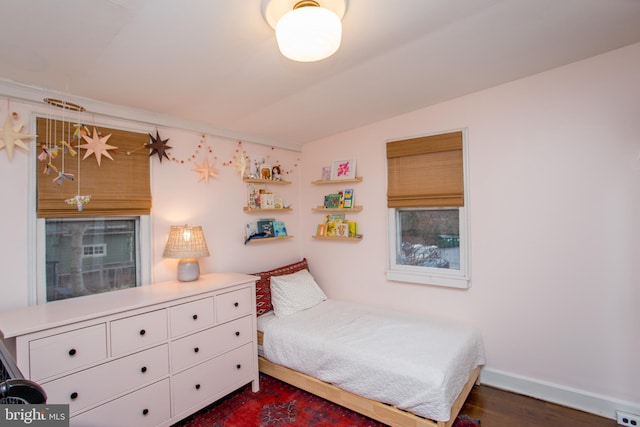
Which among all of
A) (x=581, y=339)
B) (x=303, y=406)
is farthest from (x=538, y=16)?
(x=303, y=406)

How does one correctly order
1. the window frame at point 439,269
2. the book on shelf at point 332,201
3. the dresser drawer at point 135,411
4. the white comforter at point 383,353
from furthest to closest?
1. the book on shelf at point 332,201
2. the window frame at point 439,269
3. the white comforter at point 383,353
4. the dresser drawer at point 135,411

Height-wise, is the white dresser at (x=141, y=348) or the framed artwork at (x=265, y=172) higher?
the framed artwork at (x=265, y=172)

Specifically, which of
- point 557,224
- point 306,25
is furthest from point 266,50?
point 557,224

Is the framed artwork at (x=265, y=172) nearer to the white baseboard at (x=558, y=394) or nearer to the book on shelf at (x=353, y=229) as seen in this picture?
the book on shelf at (x=353, y=229)

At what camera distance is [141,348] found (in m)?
1.82

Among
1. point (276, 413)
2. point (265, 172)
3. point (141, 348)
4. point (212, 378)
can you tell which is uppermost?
point (265, 172)

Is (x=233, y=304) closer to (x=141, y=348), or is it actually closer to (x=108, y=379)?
(x=141, y=348)

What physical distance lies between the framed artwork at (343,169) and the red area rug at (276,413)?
198 cm

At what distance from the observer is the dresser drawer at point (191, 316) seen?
1985 mm

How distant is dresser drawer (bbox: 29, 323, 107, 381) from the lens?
1.47 meters

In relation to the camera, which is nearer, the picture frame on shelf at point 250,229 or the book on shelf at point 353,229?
the picture frame on shelf at point 250,229

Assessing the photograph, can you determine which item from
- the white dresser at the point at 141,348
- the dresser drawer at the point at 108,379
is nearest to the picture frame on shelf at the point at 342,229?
the white dresser at the point at 141,348

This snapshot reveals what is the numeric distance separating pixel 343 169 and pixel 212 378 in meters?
2.16

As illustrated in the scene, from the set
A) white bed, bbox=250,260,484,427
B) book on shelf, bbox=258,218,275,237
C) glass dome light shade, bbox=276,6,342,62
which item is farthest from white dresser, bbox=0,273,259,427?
glass dome light shade, bbox=276,6,342,62
